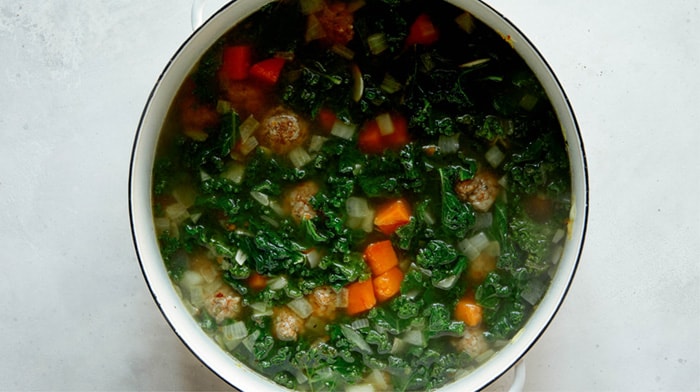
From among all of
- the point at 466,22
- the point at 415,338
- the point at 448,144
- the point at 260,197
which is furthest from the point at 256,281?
the point at 466,22

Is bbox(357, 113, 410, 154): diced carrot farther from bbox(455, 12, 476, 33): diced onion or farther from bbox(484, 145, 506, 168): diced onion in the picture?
bbox(455, 12, 476, 33): diced onion

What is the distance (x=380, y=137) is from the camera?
3.17m

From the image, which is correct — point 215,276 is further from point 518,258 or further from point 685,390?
point 685,390

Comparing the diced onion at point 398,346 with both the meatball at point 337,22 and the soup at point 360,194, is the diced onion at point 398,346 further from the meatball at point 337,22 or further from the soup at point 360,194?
the meatball at point 337,22

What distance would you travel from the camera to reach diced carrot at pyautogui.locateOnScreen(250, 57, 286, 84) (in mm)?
3088

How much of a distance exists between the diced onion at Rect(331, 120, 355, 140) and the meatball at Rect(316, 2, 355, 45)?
0.32 m

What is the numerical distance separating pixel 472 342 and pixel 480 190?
2.03ft

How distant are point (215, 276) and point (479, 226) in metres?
1.09

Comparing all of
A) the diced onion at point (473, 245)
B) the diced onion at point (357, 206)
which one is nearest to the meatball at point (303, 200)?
the diced onion at point (357, 206)

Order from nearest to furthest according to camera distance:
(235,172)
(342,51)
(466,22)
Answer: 1. (466,22)
2. (342,51)
3. (235,172)

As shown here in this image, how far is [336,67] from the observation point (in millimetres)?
3088

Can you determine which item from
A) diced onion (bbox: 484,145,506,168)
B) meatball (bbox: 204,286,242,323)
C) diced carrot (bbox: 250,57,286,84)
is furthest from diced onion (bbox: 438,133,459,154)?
meatball (bbox: 204,286,242,323)

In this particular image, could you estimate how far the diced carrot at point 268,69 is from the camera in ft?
10.1

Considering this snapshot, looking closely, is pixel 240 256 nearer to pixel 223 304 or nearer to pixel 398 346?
pixel 223 304
